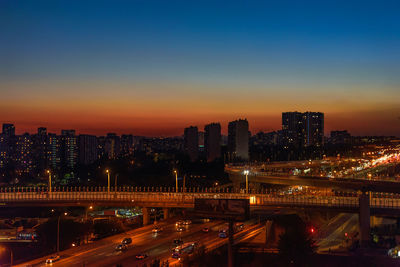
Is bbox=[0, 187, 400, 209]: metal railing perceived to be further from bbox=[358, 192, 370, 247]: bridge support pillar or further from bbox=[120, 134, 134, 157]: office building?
bbox=[120, 134, 134, 157]: office building

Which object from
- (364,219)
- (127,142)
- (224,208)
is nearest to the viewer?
(224,208)

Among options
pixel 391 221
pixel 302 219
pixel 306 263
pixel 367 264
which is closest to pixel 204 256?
pixel 306 263

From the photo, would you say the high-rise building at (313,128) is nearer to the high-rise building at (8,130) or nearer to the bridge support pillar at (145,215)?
the high-rise building at (8,130)

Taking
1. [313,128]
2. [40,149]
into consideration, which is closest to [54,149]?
[40,149]

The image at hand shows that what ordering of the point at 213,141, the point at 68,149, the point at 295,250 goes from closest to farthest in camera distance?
the point at 295,250 → the point at 213,141 → the point at 68,149

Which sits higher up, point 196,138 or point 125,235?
point 196,138

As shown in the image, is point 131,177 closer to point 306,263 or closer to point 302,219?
point 302,219

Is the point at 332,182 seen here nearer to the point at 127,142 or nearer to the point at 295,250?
the point at 295,250
